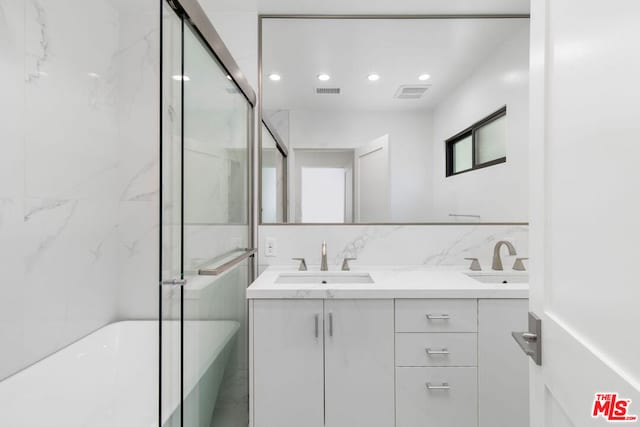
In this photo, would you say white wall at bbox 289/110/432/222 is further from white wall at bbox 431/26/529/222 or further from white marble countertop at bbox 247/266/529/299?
white marble countertop at bbox 247/266/529/299

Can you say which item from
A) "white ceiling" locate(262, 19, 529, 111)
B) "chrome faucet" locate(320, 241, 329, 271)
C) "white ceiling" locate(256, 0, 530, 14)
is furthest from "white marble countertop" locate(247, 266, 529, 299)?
"white ceiling" locate(256, 0, 530, 14)

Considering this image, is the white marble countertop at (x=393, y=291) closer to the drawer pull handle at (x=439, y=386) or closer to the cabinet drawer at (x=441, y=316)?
the cabinet drawer at (x=441, y=316)

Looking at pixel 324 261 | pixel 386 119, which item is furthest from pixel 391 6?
pixel 324 261

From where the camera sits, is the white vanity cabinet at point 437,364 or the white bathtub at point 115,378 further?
the white vanity cabinet at point 437,364

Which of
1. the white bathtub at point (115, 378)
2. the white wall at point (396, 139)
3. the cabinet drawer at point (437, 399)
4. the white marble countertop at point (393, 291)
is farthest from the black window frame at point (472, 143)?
the white bathtub at point (115, 378)

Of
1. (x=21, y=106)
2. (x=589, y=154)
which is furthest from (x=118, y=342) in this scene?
(x=589, y=154)

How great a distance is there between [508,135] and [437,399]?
154cm

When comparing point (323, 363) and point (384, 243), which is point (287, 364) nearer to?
point (323, 363)

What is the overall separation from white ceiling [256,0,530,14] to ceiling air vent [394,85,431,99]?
450mm

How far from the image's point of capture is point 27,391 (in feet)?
4.41

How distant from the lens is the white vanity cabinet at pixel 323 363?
57.6 inches

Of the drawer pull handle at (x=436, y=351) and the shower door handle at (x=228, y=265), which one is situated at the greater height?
the shower door handle at (x=228, y=265)

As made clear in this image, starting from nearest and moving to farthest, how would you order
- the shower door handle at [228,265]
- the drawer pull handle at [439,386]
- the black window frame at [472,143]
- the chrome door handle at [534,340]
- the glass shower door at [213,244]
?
the chrome door handle at [534,340] → the glass shower door at [213,244] → the shower door handle at [228,265] → the drawer pull handle at [439,386] → the black window frame at [472,143]

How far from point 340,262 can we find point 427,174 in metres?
0.79
